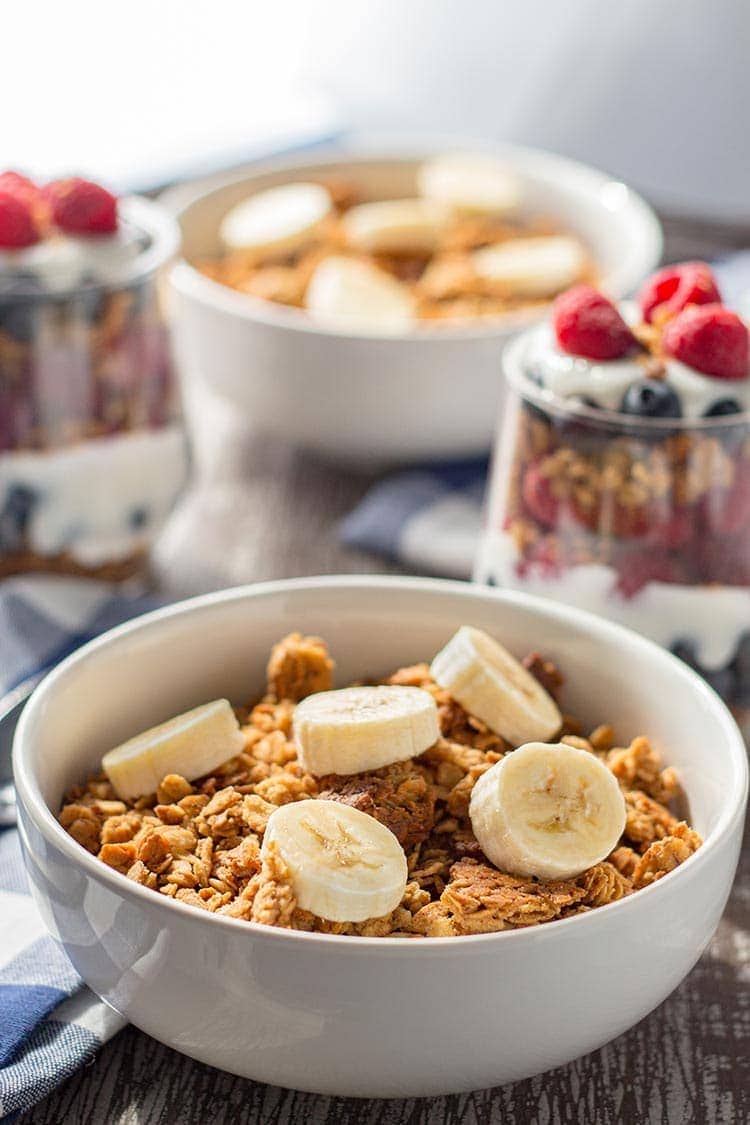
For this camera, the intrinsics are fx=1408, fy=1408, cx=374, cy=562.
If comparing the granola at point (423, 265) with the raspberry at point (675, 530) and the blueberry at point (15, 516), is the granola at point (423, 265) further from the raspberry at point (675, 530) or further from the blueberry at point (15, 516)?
the raspberry at point (675, 530)

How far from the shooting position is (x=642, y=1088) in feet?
2.29

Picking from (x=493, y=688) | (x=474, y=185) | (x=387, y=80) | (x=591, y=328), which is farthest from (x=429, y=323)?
(x=387, y=80)

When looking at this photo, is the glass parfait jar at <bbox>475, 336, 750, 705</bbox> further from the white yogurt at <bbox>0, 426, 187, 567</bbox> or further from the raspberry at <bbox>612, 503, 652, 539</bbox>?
the white yogurt at <bbox>0, 426, 187, 567</bbox>

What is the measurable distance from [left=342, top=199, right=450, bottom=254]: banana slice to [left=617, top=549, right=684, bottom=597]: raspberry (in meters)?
0.63

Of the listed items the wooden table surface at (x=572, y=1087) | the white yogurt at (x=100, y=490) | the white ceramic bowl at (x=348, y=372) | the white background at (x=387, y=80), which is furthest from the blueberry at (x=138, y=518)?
the white background at (x=387, y=80)

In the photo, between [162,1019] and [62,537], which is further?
[62,537]

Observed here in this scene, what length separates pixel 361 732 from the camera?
71cm

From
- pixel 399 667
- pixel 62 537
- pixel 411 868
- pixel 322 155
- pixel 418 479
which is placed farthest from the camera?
pixel 322 155

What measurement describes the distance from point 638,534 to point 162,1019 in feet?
1.48

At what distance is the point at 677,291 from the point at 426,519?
34cm

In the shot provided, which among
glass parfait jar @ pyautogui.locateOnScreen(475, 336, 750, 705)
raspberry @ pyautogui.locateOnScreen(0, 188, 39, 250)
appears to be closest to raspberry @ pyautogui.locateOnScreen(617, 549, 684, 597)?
glass parfait jar @ pyautogui.locateOnScreen(475, 336, 750, 705)

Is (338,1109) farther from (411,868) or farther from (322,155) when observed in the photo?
(322,155)

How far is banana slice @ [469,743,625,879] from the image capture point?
67 cm

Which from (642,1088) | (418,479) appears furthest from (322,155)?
(642,1088)
